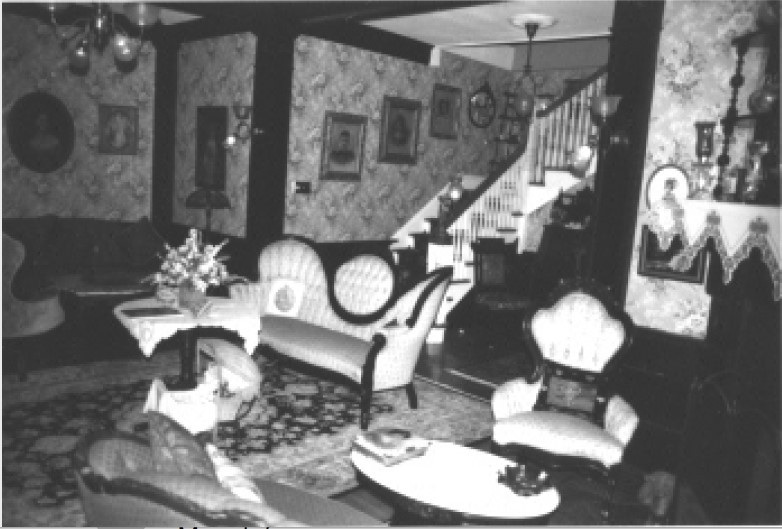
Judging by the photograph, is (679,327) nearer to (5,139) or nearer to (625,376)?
(625,376)

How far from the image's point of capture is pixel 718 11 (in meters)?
4.55

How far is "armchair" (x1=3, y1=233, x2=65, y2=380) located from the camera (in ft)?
16.3

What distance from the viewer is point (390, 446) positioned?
3082 millimetres

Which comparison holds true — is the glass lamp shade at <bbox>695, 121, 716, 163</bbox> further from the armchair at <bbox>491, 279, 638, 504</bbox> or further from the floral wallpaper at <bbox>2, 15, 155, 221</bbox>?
the floral wallpaper at <bbox>2, 15, 155, 221</bbox>

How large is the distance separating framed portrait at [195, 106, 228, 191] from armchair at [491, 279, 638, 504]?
223 inches

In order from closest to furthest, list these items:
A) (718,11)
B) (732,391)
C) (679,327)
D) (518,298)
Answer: (732,391) < (718,11) < (679,327) < (518,298)

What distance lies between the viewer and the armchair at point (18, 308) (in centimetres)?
496

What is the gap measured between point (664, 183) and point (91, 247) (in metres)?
6.59

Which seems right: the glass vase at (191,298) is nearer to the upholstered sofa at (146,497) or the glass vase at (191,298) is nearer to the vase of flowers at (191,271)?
the vase of flowers at (191,271)

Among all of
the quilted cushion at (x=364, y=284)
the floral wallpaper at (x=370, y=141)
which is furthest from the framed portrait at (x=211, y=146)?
the quilted cushion at (x=364, y=284)

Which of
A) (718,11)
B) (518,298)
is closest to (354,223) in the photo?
(518,298)

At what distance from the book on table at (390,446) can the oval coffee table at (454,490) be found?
0.09 feet

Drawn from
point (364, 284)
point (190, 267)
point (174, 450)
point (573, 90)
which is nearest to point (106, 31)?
point (190, 267)

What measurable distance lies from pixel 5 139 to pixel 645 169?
7309mm
